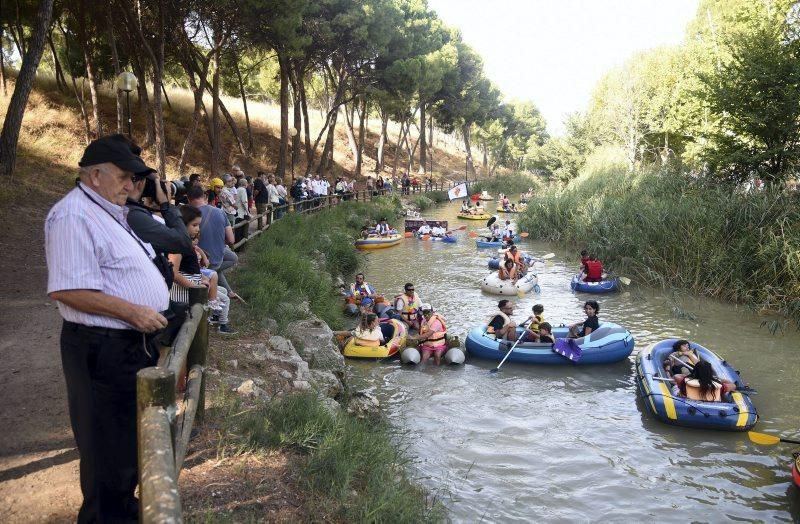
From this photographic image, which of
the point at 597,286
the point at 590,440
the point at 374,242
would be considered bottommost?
the point at 590,440

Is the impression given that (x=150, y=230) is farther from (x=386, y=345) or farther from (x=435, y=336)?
(x=435, y=336)

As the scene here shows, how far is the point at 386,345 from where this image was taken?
9359 mm

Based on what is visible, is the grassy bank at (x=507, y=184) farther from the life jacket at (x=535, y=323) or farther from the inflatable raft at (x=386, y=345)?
the inflatable raft at (x=386, y=345)

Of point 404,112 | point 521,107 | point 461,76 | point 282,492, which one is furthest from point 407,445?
point 521,107

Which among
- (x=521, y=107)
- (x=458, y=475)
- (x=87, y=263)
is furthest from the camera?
(x=521, y=107)

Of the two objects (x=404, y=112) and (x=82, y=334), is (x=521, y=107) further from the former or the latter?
(x=82, y=334)

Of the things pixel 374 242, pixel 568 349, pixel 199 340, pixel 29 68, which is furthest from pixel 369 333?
pixel 374 242

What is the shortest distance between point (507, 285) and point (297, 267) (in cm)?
527

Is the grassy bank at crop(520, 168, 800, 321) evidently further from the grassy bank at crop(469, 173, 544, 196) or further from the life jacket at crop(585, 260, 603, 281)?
the grassy bank at crop(469, 173, 544, 196)

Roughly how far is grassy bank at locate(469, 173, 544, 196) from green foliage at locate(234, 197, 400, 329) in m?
25.0

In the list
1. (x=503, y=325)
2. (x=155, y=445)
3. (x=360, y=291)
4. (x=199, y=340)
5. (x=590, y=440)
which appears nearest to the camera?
(x=155, y=445)

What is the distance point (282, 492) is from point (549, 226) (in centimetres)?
1866

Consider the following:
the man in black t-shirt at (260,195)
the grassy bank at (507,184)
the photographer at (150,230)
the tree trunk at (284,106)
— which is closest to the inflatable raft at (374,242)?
the man in black t-shirt at (260,195)

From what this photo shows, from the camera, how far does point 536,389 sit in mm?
8414
